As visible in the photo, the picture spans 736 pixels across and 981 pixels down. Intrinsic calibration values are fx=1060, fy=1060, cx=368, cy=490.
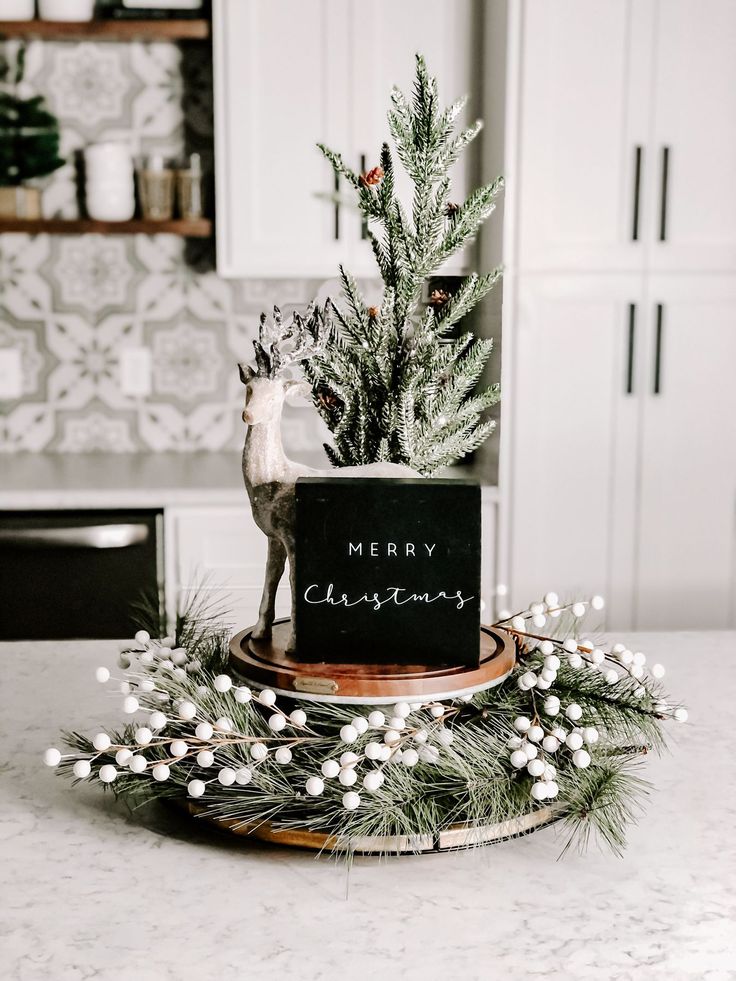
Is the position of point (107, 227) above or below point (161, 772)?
above

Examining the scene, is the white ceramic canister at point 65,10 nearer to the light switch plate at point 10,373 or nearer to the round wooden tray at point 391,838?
the light switch plate at point 10,373

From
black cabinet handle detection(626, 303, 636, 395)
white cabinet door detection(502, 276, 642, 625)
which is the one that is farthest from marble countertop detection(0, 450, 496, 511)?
black cabinet handle detection(626, 303, 636, 395)

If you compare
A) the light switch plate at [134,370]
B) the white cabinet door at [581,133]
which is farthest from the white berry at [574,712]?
the light switch plate at [134,370]

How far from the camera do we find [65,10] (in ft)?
9.34

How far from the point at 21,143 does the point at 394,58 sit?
1117 millimetres

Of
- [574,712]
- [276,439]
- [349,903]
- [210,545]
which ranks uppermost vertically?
[276,439]

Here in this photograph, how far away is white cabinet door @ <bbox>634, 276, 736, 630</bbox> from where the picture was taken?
2789 mm

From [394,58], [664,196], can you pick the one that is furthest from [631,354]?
[394,58]

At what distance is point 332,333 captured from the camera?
96 cm

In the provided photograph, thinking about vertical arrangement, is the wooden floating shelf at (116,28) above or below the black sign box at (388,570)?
above

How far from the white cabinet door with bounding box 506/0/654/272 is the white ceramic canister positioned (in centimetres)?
116

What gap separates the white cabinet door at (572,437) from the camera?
2750 mm

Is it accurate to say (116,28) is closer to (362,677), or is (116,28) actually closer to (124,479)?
(124,479)

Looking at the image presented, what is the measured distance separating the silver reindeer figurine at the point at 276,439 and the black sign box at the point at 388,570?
31mm
